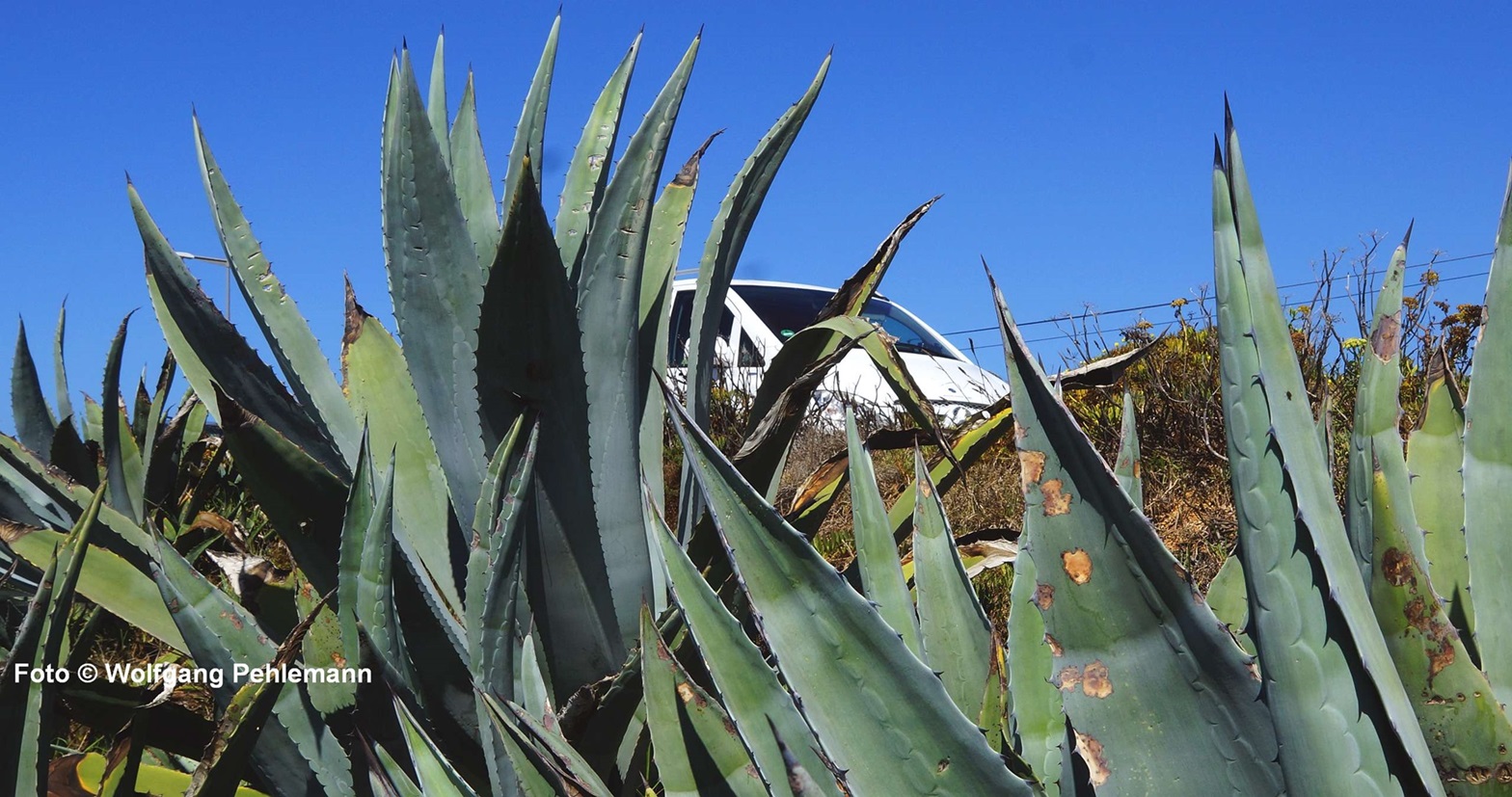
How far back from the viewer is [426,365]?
5.84 feet

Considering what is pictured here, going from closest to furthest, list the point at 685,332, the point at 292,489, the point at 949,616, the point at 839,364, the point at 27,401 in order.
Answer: the point at 949,616 → the point at 292,489 → the point at 27,401 → the point at 839,364 → the point at 685,332

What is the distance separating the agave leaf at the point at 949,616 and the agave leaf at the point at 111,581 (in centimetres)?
119

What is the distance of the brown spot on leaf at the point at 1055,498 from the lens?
2.96ft

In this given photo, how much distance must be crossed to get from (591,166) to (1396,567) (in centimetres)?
142

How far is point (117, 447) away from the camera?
120 inches

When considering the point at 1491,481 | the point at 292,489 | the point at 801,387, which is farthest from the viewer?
the point at 801,387

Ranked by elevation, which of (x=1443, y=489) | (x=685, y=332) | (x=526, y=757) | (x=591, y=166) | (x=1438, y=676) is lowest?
(x=526, y=757)

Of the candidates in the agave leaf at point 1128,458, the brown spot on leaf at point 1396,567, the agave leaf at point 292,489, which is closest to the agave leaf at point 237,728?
the agave leaf at point 292,489

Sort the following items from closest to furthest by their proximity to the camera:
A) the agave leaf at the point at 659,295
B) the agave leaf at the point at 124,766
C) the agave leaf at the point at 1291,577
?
the agave leaf at the point at 1291,577 < the agave leaf at the point at 124,766 < the agave leaf at the point at 659,295

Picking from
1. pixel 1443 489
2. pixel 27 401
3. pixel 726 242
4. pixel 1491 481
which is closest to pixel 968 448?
pixel 726 242

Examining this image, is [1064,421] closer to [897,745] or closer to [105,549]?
[897,745]

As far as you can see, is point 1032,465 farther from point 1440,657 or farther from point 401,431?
point 401,431

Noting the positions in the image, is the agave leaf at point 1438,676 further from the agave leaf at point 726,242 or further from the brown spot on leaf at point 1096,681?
the agave leaf at point 726,242

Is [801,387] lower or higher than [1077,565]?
higher
